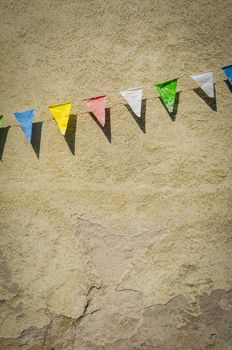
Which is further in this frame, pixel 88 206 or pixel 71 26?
pixel 71 26

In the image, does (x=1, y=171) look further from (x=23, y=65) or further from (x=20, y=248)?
(x=23, y=65)

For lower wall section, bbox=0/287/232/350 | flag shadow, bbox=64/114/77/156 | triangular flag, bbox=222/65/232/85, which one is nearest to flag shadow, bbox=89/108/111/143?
flag shadow, bbox=64/114/77/156

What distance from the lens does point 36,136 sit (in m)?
2.63

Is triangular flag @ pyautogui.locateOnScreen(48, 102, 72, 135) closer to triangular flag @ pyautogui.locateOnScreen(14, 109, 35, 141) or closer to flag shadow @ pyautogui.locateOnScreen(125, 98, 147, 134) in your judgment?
triangular flag @ pyautogui.locateOnScreen(14, 109, 35, 141)

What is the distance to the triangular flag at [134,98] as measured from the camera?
2.41m

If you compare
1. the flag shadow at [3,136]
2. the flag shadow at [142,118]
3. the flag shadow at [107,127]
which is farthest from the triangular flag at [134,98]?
the flag shadow at [3,136]

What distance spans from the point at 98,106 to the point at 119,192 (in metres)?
0.70

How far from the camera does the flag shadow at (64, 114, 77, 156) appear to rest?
2561 mm

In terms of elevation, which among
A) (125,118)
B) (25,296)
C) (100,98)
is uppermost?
(100,98)

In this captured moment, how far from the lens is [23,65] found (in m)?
2.71

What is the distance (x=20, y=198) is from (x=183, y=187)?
1.33 m

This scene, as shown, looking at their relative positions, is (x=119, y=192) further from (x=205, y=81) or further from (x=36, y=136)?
(x=205, y=81)

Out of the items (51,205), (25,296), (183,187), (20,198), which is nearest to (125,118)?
(183,187)

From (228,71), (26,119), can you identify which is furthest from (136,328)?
(228,71)
